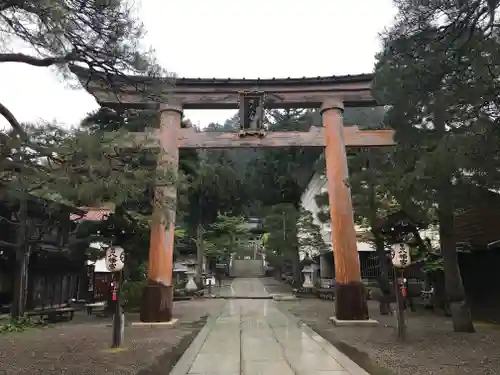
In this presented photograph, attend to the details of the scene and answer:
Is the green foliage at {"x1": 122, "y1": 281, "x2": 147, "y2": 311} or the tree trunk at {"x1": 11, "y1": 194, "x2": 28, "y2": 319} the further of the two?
the green foliage at {"x1": 122, "y1": 281, "x2": 147, "y2": 311}

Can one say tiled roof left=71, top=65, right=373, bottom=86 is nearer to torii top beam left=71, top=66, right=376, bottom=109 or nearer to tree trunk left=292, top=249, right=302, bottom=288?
torii top beam left=71, top=66, right=376, bottom=109

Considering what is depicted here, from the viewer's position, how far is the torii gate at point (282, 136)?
39.9ft

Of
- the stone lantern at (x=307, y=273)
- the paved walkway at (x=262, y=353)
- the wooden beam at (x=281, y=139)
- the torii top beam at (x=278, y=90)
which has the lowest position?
the paved walkway at (x=262, y=353)

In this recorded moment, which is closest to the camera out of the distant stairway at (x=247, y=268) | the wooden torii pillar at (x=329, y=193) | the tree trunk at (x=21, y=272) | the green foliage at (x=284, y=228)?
the wooden torii pillar at (x=329, y=193)

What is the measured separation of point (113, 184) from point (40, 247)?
1228cm

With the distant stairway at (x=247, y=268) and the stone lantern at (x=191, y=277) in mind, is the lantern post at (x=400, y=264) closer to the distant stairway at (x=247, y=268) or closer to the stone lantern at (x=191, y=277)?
the stone lantern at (x=191, y=277)

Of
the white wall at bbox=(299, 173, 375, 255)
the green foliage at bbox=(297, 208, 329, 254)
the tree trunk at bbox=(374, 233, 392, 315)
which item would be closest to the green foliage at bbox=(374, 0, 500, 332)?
the tree trunk at bbox=(374, 233, 392, 315)

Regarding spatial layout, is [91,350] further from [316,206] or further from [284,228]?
[316,206]

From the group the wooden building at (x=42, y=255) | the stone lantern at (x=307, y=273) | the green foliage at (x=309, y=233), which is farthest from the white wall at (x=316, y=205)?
the wooden building at (x=42, y=255)

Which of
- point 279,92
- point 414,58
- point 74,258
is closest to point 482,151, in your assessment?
point 414,58

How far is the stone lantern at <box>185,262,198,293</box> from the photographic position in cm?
2600

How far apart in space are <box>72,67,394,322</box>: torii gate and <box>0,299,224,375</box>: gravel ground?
153 centimetres

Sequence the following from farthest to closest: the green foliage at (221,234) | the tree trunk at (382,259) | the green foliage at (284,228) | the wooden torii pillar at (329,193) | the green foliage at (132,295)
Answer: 1. the green foliage at (221,234)
2. the green foliage at (284,228)
3. the green foliage at (132,295)
4. the tree trunk at (382,259)
5. the wooden torii pillar at (329,193)

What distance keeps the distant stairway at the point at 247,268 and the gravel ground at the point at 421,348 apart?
125 feet
